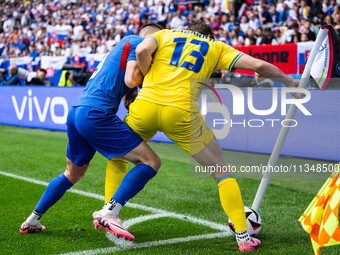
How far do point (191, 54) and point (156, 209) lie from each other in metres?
2.14

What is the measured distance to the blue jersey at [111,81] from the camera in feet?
12.0

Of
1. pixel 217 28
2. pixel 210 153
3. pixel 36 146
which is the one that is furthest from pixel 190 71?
pixel 217 28

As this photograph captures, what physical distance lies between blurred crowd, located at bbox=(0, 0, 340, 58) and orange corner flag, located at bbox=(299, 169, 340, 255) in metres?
6.42

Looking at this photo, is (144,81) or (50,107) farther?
(50,107)

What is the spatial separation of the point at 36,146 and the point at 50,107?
111 inches

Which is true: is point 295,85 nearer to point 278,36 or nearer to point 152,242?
point 152,242

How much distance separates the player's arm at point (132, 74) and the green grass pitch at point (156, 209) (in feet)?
4.49

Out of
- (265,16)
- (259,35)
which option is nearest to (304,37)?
(259,35)

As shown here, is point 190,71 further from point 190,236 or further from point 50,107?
point 50,107

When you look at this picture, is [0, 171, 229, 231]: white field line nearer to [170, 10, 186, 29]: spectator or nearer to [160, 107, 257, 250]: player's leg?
[160, 107, 257, 250]: player's leg

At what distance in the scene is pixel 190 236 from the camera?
414 cm

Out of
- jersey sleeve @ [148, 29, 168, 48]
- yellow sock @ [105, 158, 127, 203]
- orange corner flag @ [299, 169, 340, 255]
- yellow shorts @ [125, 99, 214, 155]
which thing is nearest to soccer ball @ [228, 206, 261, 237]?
orange corner flag @ [299, 169, 340, 255]

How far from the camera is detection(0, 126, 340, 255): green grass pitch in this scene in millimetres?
3826

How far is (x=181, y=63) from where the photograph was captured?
11.7 feet
